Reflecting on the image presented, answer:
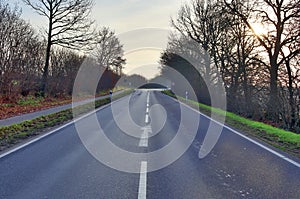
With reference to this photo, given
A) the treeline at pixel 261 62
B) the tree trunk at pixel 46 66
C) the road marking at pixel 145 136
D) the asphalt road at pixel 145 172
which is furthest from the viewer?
the tree trunk at pixel 46 66

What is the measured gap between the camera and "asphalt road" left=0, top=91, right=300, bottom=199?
15.3 ft

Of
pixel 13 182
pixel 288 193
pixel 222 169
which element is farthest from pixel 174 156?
pixel 13 182

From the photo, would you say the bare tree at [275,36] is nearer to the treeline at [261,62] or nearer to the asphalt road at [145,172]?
the treeline at [261,62]

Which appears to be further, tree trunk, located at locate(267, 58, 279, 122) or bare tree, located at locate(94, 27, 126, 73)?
bare tree, located at locate(94, 27, 126, 73)

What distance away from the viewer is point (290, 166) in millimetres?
6250

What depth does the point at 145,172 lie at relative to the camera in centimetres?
577

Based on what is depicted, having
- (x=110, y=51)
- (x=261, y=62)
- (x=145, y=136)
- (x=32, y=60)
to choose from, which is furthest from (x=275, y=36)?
(x=110, y=51)

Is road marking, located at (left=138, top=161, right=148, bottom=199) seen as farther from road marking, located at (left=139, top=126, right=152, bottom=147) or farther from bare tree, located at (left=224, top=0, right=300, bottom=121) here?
bare tree, located at (left=224, top=0, right=300, bottom=121)

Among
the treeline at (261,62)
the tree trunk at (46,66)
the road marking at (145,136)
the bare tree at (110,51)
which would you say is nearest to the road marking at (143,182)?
the road marking at (145,136)

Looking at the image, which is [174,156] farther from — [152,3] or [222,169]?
[152,3]

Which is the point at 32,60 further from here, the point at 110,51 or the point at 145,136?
the point at 110,51

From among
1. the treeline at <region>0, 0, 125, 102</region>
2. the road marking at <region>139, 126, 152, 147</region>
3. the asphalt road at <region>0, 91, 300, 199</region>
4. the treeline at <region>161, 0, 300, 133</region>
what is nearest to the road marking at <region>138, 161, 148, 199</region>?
the asphalt road at <region>0, 91, 300, 199</region>

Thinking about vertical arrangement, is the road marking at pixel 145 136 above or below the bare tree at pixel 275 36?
below

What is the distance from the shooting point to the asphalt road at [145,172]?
4652 mm
